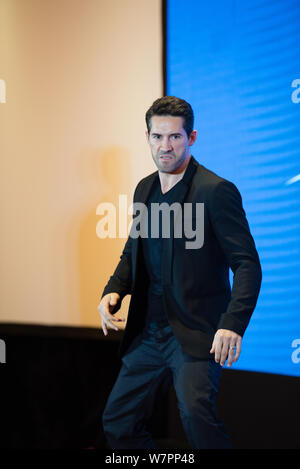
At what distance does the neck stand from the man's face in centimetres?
2

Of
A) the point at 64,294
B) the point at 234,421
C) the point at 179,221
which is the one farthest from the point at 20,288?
the point at 179,221

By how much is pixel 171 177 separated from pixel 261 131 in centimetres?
84

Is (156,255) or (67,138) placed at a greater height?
(67,138)

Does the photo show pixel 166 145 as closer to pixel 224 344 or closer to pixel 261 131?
→ pixel 224 344

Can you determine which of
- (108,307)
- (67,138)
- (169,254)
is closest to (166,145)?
(169,254)

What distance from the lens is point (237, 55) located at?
105 inches

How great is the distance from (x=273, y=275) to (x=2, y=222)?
79.5 inches

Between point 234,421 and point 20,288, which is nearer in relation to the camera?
point 234,421

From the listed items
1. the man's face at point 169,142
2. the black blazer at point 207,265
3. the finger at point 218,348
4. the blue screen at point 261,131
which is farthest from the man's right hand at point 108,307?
the blue screen at point 261,131

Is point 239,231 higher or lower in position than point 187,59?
lower

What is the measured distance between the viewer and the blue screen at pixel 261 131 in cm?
251

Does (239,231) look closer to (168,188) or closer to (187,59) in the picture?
(168,188)

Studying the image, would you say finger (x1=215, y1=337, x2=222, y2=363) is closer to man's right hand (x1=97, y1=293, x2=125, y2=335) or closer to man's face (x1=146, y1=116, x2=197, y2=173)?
man's right hand (x1=97, y1=293, x2=125, y2=335)

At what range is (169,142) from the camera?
1.92 meters
